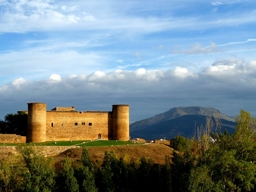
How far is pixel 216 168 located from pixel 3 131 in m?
32.3

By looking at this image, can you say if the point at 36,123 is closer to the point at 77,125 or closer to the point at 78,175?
the point at 77,125

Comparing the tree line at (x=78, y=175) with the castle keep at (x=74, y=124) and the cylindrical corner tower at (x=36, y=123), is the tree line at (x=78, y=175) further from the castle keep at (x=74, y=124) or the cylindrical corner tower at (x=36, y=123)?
the castle keep at (x=74, y=124)

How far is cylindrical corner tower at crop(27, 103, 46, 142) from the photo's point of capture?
51.9 m

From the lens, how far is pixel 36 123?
171ft

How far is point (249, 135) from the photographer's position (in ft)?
140

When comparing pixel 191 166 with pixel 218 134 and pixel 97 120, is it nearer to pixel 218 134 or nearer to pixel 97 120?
pixel 218 134

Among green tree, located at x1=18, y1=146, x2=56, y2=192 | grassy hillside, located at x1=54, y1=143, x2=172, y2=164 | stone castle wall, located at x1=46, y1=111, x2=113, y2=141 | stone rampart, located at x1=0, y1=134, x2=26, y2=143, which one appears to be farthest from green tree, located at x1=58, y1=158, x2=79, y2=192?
stone castle wall, located at x1=46, y1=111, x2=113, y2=141

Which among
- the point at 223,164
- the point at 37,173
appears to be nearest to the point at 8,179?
the point at 37,173

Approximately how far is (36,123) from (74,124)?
18.3 feet

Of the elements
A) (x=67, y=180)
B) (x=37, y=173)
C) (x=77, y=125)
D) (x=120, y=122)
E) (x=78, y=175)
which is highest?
(x=120, y=122)

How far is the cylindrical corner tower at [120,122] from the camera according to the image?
57.3m

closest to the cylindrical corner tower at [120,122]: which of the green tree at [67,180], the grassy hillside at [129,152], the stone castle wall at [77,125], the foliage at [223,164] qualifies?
the stone castle wall at [77,125]

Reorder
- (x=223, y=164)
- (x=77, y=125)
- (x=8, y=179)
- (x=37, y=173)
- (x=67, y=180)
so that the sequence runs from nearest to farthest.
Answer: (x=67, y=180) < (x=8, y=179) < (x=37, y=173) < (x=223, y=164) < (x=77, y=125)

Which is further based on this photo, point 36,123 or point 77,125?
point 77,125
